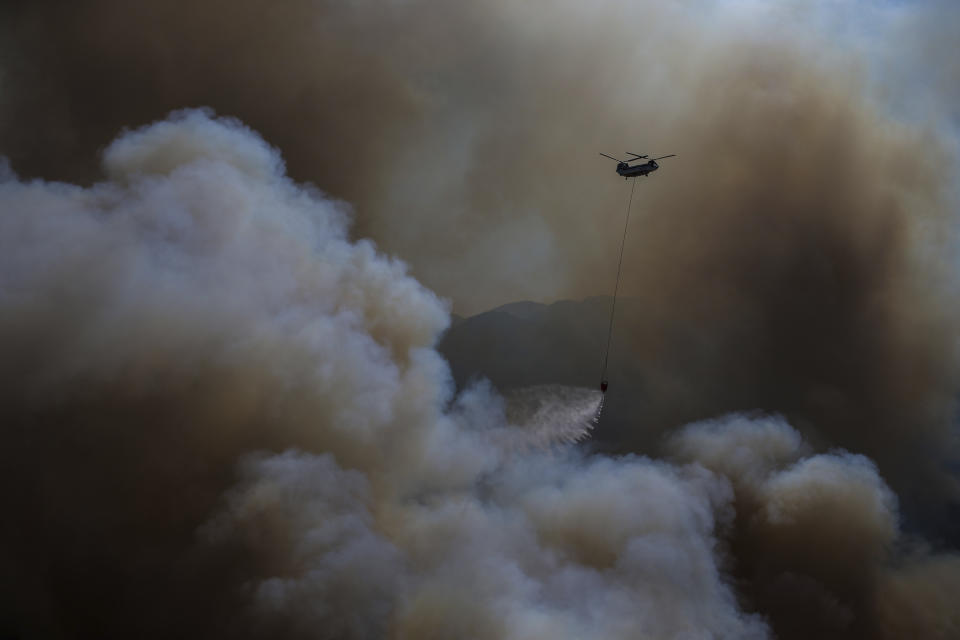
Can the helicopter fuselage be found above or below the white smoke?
above

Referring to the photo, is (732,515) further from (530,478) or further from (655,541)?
(530,478)

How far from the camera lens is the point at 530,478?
85.8 ft

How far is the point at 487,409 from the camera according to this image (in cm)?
2819

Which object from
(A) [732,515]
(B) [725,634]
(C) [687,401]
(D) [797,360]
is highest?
(D) [797,360]

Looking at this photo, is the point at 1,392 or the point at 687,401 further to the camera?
the point at 687,401

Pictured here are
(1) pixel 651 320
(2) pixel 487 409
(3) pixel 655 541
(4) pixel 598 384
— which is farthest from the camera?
(1) pixel 651 320

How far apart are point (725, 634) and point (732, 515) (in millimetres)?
5121

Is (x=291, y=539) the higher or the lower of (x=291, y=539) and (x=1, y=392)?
the lower

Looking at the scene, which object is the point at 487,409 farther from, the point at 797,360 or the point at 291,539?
the point at 797,360

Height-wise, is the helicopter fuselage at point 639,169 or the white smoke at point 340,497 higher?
the helicopter fuselage at point 639,169

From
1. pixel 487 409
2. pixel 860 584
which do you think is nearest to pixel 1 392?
pixel 487 409

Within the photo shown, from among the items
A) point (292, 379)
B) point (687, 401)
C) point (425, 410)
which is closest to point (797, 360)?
point (687, 401)

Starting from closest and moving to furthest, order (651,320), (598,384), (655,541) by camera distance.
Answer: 1. (655,541)
2. (598,384)
3. (651,320)

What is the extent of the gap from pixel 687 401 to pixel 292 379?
1697 cm
